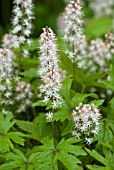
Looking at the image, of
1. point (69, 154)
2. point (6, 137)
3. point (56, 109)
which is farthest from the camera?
point (56, 109)

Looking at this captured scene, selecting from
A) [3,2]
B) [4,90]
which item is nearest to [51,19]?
[3,2]

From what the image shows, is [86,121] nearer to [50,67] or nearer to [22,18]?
[50,67]

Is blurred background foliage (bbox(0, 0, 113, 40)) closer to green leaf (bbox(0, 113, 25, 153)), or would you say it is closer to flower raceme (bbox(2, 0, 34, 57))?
flower raceme (bbox(2, 0, 34, 57))

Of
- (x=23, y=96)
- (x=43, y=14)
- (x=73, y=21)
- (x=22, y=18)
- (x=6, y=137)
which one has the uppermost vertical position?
(x=43, y=14)

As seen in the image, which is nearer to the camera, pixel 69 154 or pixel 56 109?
pixel 69 154

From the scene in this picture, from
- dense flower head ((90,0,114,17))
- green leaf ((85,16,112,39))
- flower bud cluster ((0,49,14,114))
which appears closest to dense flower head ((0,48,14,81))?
flower bud cluster ((0,49,14,114))

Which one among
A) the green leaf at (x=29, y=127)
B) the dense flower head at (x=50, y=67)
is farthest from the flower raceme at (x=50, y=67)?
the green leaf at (x=29, y=127)

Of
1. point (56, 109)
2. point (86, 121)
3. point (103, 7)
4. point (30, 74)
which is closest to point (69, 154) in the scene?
point (86, 121)

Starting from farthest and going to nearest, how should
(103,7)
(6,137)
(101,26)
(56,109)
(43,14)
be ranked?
(43,14), (103,7), (101,26), (56,109), (6,137)
